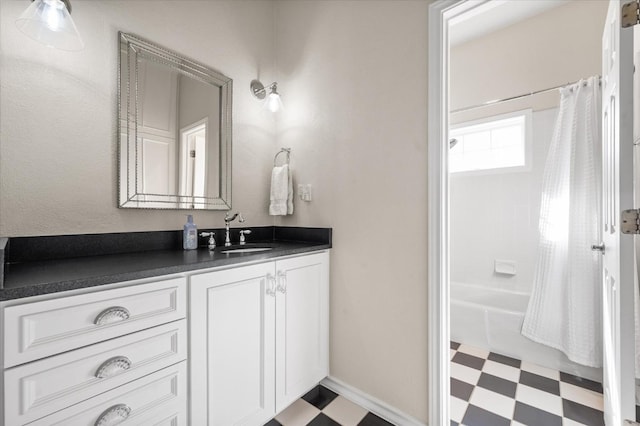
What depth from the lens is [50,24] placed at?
978 mm

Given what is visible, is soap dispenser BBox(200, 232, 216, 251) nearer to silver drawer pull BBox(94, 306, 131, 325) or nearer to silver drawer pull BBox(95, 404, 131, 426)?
silver drawer pull BBox(94, 306, 131, 325)

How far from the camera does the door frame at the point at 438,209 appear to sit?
1314mm

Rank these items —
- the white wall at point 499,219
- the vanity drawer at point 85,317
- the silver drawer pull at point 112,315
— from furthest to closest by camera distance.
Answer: the white wall at point 499,219, the silver drawer pull at point 112,315, the vanity drawer at point 85,317

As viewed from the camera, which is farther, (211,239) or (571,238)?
(571,238)

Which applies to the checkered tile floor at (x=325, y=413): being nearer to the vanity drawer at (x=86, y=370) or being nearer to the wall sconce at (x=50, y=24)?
the vanity drawer at (x=86, y=370)

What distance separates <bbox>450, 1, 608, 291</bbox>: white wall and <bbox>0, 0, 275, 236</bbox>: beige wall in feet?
7.35

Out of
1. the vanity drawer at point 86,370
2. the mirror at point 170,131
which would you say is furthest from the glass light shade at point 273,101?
the vanity drawer at point 86,370

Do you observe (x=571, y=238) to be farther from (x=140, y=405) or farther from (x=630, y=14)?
(x=140, y=405)

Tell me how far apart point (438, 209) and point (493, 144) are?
5.59 ft

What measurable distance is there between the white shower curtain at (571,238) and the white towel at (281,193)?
1.85 meters

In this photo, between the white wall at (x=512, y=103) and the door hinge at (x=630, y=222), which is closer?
the door hinge at (x=630, y=222)

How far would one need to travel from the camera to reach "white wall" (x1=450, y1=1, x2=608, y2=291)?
2.10 metres

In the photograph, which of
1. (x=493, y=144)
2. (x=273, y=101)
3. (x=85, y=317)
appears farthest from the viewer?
(x=493, y=144)

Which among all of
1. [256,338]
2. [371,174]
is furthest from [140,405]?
[371,174]
